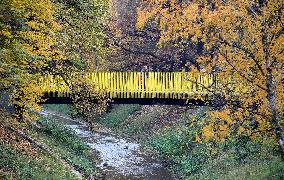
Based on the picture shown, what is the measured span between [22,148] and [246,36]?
1180cm

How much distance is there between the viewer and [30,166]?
62.0 ft

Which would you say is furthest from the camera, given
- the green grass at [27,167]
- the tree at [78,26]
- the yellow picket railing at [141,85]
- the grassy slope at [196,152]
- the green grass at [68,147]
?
the yellow picket railing at [141,85]

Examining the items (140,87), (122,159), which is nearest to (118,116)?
(140,87)

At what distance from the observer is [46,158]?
2133 cm

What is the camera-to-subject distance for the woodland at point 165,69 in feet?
48.5

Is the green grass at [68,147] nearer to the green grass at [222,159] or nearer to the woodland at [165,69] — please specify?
the woodland at [165,69]

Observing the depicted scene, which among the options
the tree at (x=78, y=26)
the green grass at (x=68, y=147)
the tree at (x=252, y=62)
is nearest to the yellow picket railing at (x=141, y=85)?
the green grass at (x=68, y=147)

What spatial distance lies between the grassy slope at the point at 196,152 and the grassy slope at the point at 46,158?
17.5ft

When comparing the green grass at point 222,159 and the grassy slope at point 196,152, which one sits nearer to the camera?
the green grass at point 222,159

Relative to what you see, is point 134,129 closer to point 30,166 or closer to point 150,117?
point 150,117

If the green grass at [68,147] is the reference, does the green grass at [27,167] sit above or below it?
above

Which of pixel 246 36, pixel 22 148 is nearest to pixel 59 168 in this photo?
pixel 22 148

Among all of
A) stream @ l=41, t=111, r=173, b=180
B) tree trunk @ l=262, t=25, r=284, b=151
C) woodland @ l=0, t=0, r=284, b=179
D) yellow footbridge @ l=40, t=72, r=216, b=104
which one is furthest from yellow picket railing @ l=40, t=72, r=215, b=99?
tree trunk @ l=262, t=25, r=284, b=151

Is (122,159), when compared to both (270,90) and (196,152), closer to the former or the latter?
(196,152)
